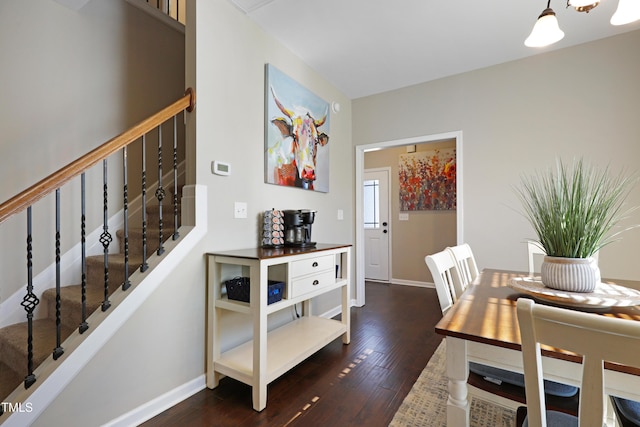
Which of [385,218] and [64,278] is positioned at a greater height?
[385,218]

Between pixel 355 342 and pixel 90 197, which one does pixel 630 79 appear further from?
pixel 90 197

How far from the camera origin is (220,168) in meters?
1.98

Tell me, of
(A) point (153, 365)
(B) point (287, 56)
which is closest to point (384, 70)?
(B) point (287, 56)

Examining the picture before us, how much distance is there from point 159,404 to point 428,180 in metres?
4.29

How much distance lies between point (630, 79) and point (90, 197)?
4.59 meters

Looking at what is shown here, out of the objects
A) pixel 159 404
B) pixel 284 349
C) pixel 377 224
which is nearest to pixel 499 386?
pixel 284 349

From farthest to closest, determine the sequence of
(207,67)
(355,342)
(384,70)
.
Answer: (384,70) < (355,342) < (207,67)

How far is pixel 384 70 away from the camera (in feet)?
9.95

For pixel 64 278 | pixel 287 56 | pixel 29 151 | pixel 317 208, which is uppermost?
pixel 287 56

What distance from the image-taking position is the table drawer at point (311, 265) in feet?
6.34

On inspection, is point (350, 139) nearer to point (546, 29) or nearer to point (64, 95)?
point (546, 29)

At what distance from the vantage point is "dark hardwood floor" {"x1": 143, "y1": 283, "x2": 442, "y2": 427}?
1560 millimetres

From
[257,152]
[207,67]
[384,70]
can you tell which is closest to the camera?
[207,67]

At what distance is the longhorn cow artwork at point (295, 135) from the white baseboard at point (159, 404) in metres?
1.51
